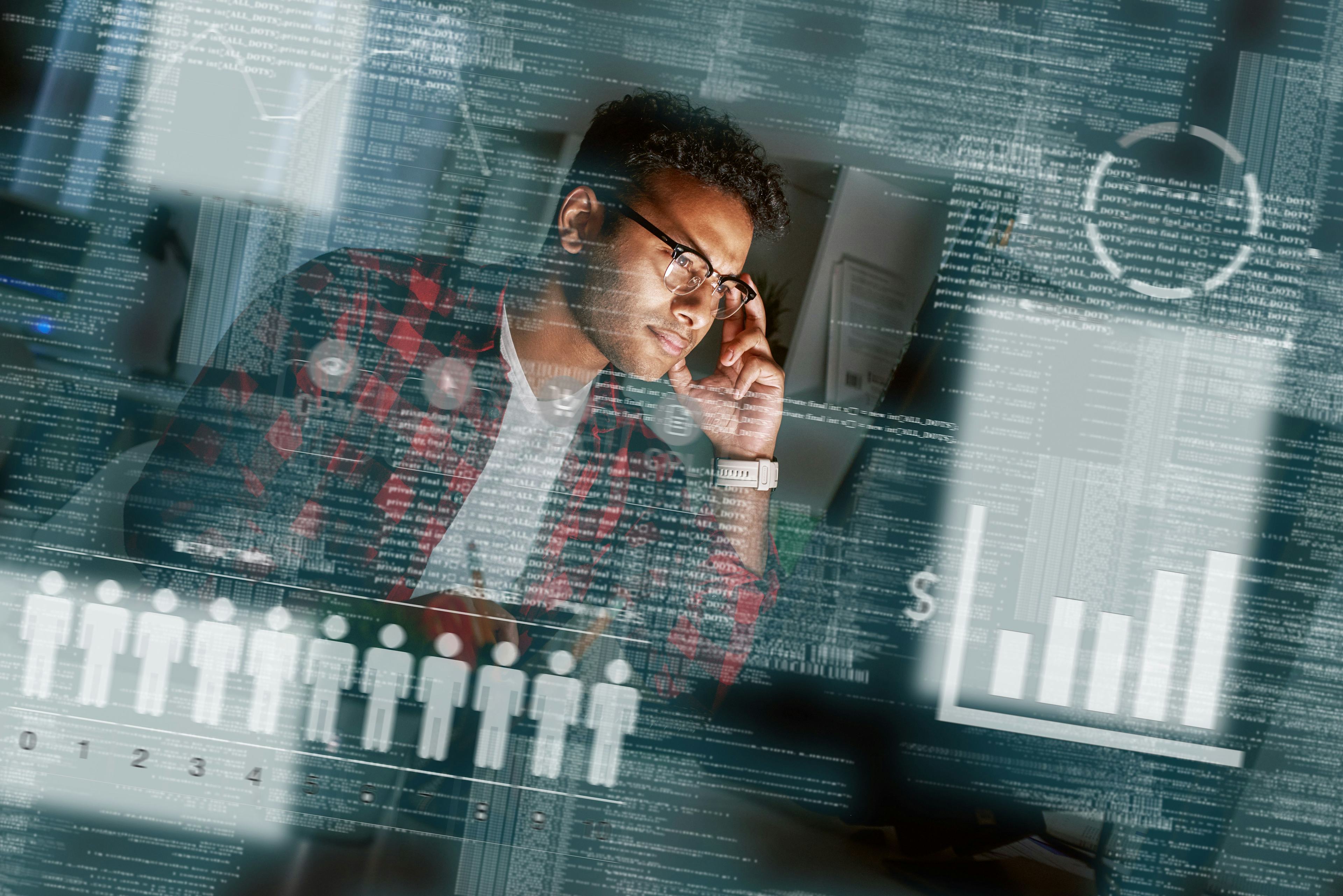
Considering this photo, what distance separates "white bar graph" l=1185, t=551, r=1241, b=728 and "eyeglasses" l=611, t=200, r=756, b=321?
0.63 meters

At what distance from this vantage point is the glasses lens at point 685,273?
77cm

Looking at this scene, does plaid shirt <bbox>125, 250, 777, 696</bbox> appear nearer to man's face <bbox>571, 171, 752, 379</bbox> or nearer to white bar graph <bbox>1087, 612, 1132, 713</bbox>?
man's face <bbox>571, 171, 752, 379</bbox>

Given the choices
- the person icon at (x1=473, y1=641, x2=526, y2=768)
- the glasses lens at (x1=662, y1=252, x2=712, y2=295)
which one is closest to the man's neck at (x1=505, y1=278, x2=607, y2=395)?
the glasses lens at (x1=662, y1=252, x2=712, y2=295)

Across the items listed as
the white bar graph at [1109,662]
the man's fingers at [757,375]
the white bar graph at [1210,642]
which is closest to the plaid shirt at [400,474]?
the man's fingers at [757,375]

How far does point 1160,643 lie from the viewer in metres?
0.81

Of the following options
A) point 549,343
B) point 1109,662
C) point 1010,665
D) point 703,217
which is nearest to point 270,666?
point 549,343

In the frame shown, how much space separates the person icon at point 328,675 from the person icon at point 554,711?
22cm

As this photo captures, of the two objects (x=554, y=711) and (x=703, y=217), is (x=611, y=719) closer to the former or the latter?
(x=554, y=711)

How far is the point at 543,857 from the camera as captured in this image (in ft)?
2.72

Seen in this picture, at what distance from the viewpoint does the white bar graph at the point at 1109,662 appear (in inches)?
31.9

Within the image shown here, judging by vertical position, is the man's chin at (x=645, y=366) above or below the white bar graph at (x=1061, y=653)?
above

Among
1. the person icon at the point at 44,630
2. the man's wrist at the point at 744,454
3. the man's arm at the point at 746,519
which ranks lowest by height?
the person icon at the point at 44,630

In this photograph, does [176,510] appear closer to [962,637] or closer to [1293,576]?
[962,637]

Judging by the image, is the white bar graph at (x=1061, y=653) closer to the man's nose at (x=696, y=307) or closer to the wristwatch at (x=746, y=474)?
the wristwatch at (x=746, y=474)
